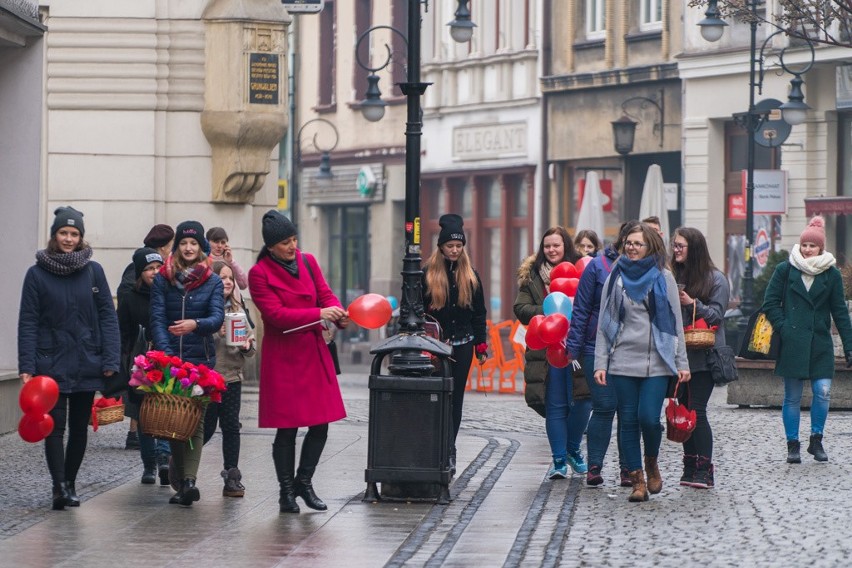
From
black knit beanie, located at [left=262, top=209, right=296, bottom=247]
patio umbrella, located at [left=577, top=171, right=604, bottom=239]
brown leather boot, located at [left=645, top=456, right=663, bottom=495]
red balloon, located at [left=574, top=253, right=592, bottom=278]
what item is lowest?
brown leather boot, located at [left=645, top=456, right=663, bottom=495]

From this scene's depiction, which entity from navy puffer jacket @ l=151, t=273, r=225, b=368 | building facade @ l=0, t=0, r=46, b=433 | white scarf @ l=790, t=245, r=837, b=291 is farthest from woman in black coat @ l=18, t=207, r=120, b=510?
white scarf @ l=790, t=245, r=837, b=291

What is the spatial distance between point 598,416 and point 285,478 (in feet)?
7.52

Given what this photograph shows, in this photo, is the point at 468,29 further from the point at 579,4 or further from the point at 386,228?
the point at 386,228

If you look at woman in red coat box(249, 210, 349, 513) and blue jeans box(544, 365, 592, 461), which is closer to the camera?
woman in red coat box(249, 210, 349, 513)

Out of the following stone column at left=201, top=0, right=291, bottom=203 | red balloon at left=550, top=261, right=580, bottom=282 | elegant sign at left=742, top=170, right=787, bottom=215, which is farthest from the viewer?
elegant sign at left=742, top=170, right=787, bottom=215

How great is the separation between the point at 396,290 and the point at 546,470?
28.6 metres

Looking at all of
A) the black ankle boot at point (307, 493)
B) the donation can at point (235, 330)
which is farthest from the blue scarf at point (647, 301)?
the donation can at point (235, 330)

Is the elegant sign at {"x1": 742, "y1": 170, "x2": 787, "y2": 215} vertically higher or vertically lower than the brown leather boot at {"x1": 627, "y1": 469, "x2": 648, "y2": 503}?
higher

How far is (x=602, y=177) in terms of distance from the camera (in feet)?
122

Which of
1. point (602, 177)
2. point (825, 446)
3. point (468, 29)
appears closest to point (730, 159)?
point (602, 177)

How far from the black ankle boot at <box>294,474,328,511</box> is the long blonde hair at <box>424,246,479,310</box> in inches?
85.4

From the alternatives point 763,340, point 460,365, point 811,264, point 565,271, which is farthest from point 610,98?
point 460,365

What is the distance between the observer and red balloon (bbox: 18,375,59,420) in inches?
462

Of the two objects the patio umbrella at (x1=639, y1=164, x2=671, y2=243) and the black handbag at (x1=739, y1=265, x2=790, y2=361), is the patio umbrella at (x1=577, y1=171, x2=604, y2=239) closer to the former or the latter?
the patio umbrella at (x1=639, y1=164, x2=671, y2=243)
